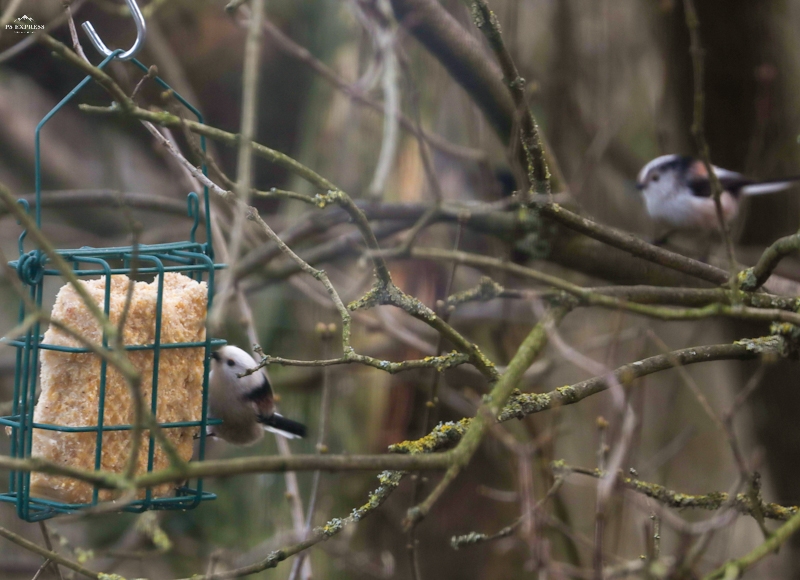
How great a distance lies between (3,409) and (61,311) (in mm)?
734

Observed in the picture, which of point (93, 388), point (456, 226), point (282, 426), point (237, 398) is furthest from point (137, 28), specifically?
point (456, 226)

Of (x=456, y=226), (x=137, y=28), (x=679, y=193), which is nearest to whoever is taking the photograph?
(x=137, y=28)

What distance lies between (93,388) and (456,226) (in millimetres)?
2346

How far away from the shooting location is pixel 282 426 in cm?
334

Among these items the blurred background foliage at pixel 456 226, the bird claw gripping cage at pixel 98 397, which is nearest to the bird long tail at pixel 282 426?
the bird claw gripping cage at pixel 98 397

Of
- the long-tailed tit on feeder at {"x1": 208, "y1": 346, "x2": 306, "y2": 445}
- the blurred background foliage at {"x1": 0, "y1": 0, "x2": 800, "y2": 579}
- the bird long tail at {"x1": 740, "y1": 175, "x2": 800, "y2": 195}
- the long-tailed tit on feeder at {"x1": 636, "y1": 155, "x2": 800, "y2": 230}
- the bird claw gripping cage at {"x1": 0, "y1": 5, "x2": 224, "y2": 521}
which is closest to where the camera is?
the bird claw gripping cage at {"x1": 0, "y1": 5, "x2": 224, "y2": 521}

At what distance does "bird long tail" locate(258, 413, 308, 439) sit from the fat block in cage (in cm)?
74

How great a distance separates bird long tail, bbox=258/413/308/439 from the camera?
10.7 ft

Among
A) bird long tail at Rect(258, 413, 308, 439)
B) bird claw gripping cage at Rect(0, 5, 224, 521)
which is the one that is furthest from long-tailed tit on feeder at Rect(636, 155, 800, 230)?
bird claw gripping cage at Rect(0, 5, 224, 521)

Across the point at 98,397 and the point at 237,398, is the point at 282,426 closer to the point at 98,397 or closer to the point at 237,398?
the point at 237,398

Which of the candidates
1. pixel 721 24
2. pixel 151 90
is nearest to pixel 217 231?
pixel 721 24

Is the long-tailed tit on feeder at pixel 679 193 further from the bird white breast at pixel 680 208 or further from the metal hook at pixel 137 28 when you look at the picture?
the metal hook at pixel 137 28

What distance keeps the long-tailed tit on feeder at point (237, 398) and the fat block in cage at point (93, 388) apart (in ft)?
1.37

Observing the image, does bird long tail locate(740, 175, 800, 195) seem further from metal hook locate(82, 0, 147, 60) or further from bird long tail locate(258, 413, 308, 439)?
metal hook locate(82, 0, 147, 60)
